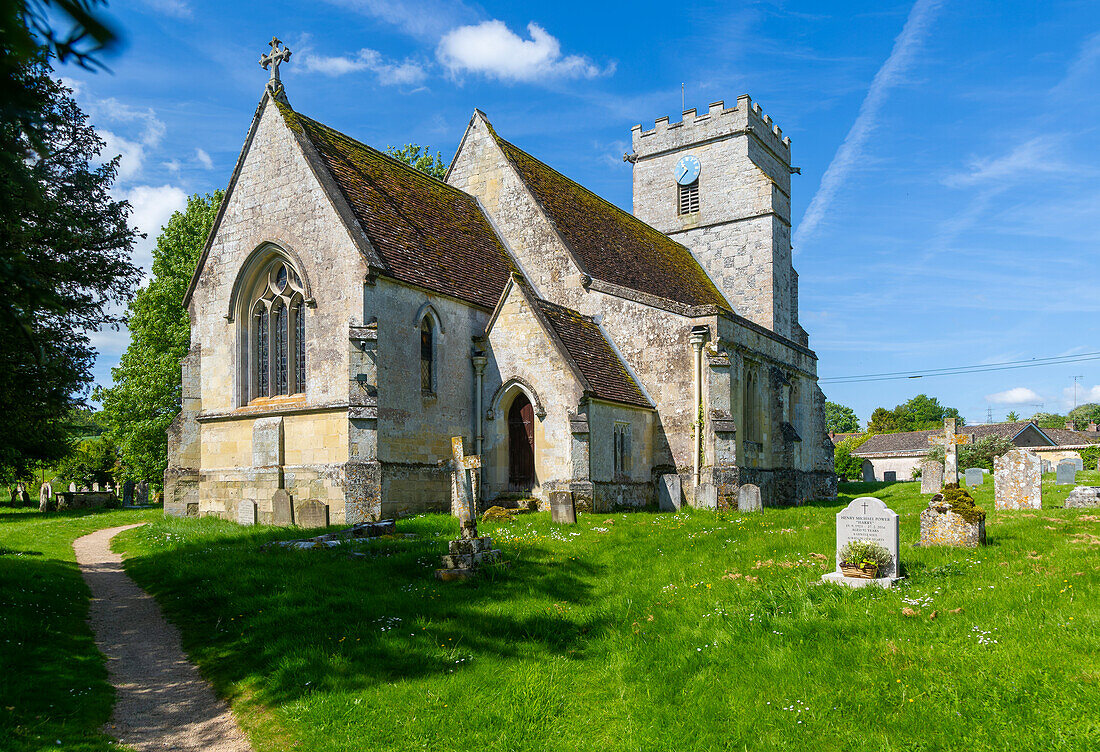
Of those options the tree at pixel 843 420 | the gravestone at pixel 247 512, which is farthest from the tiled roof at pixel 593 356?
the tree at pixel 843 420

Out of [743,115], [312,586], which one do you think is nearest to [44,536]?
[312,586]

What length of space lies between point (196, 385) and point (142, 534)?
15.9ft

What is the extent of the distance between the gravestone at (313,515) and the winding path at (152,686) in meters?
4.85

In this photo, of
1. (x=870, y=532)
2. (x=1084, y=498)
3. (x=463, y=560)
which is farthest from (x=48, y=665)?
(x=1084, y=498)

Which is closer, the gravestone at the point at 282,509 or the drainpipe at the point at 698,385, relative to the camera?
the gravestone at the point at 282,509

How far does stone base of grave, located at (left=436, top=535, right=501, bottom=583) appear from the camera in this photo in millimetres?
11266

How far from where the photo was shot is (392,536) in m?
14.4

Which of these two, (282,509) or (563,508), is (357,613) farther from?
(282,509)

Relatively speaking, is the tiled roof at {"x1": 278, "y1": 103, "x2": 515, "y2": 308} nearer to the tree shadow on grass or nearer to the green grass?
the tree shadow on grass

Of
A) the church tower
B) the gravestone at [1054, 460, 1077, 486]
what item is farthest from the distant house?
the gravestone at [1054, 460, 1077, 486]

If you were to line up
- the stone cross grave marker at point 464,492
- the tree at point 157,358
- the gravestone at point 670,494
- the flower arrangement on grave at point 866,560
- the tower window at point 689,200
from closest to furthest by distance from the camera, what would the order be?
→ the flower arrangement on grave at point 866,560, the stone cross grave marker at point 464,492, the gravestone at point 670,494, the tree at point 157,358, the tower window at point 689,200

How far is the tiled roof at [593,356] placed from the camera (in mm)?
19672

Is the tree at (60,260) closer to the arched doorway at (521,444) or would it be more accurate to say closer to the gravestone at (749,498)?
the arched doorway at (521,444)

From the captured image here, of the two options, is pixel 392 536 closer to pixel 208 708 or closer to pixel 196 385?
pixel 208 708
